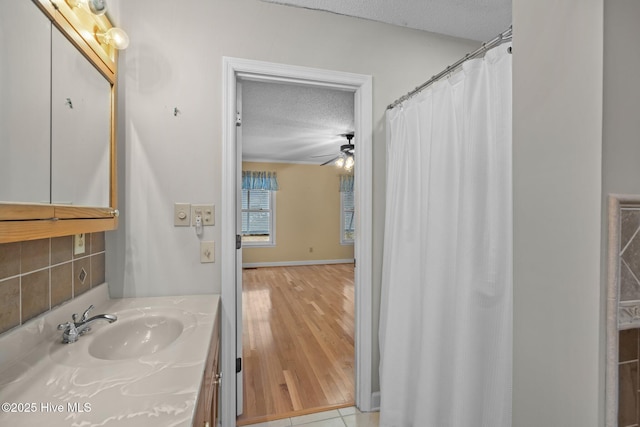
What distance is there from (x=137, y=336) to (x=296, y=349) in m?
1.68

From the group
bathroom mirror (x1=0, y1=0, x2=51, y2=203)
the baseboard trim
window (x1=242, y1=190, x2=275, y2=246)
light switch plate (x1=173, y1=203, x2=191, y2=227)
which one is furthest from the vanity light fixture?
the baseboard trim

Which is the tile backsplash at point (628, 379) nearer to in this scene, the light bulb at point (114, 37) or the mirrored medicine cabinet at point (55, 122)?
the mirrored medicine cabinet at point (55, 122)

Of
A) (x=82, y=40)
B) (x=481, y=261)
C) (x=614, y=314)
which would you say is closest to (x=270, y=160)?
(x=82, y=40)

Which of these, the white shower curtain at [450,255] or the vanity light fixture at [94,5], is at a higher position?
the vanity light fixture at [94,5]

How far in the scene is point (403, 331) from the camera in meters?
1.49

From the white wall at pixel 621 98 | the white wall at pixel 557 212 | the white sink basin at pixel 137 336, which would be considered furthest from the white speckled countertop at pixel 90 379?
the white wall at pixel 621 98

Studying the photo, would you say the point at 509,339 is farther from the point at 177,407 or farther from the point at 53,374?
the point at 53,374

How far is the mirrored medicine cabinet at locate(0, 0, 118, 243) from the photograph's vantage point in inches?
28.5

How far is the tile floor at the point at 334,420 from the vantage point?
1.65 metres

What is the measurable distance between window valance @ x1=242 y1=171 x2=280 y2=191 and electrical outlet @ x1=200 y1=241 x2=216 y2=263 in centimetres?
469

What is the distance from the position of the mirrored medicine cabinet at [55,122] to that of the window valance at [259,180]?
15.6ft

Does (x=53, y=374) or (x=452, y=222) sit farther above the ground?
(x=452, y=222)

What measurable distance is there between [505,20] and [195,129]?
202 centimetres

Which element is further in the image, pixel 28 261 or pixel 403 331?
pixel 403 331
